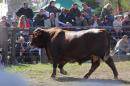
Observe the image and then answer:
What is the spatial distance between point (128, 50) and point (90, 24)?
1943mm

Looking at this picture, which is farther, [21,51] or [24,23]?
[24,23]

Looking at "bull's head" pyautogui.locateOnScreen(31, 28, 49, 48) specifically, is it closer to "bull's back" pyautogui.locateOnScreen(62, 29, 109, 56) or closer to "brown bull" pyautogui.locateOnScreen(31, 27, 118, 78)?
"brown bull" pyautogui.locateOnScreen(31, 27, 118, 78)

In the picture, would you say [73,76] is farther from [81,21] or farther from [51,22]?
[81,21]

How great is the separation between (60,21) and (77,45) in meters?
5.35

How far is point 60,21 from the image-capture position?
15.5 metres

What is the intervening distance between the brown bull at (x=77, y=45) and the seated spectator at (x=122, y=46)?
15.1ft

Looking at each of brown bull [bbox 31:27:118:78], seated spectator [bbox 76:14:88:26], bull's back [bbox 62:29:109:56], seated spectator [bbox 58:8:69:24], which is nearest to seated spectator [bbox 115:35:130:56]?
seated spectator [bbox 76:14:88:26]

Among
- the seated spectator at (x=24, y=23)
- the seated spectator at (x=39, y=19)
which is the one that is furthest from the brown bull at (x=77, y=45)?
the seated spectator at (x=39, y=19)

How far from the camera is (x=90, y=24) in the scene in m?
16.1

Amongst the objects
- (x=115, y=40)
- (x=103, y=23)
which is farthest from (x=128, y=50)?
(x=103, y=23)

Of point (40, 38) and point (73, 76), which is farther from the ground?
point (40, 38)

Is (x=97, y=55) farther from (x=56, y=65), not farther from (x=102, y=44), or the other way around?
(x=56, y=65)

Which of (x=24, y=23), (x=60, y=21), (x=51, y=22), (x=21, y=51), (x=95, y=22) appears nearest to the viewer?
(x=21, y=51)

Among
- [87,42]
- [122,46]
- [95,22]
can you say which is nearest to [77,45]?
[87,42]
